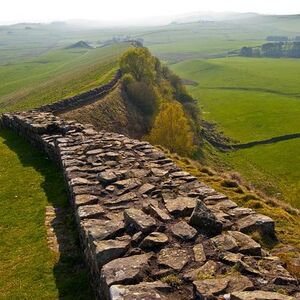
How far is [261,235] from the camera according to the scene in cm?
1216

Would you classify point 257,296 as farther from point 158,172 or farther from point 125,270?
point 158,172

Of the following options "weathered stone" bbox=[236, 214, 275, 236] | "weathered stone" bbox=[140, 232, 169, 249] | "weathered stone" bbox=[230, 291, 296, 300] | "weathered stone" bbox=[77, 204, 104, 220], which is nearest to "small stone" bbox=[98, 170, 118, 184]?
"weathered stone" bbox=[77, 204, 104, 220]

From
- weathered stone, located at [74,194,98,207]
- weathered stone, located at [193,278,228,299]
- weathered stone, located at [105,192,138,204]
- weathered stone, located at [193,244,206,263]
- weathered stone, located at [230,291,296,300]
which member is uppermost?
weathered stone, located at [230,291,296,300]

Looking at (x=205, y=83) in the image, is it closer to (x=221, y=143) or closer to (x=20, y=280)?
(x=221, y=143)

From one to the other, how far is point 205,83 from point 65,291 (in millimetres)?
177583

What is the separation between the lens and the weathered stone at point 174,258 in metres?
9.85

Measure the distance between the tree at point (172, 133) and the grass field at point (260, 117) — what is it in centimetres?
1397

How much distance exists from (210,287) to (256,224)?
12.8ft

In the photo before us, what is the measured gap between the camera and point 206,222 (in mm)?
11648

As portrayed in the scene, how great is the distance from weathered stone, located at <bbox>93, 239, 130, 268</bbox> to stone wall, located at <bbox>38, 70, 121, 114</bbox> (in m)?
38.8

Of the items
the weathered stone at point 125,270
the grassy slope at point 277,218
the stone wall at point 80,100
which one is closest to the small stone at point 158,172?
the grassy slope at point 277,218

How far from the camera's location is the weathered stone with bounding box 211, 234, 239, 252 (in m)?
10.6

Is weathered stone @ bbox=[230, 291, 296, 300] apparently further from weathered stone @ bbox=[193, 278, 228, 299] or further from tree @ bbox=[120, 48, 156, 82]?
tree @ bbox=[120, 48, 156, 82]

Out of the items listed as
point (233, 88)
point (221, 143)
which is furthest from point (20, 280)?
point (233, 88)
